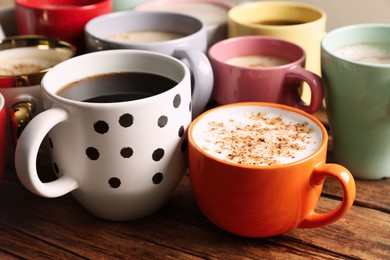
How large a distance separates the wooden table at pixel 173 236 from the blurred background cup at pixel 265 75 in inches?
4.9

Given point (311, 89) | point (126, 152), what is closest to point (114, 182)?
point (126, 152)

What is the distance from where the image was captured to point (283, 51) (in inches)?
29.2

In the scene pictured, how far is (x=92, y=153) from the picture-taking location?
0.53 m

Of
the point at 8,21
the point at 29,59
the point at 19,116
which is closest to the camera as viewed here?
the point at 19,116

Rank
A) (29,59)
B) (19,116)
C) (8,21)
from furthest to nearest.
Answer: (8,21) < (29,59) < (19,116)

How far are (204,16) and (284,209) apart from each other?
447mm

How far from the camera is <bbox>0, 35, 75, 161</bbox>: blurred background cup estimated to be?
61cm

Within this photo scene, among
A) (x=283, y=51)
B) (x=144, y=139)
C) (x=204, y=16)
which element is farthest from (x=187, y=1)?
(x=144, y=139)

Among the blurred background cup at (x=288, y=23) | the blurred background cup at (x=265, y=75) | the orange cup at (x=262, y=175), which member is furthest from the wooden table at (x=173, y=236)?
the blurred background cup at (x=288, y=23)

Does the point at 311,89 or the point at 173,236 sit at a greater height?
the point at 311,89

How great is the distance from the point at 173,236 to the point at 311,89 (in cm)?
23

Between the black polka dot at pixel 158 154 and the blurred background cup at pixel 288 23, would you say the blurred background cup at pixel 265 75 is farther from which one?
Result: the black polka dot at pixel 158 154

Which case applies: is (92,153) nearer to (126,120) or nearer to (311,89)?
(126,120)

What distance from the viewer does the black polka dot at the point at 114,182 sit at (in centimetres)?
55
